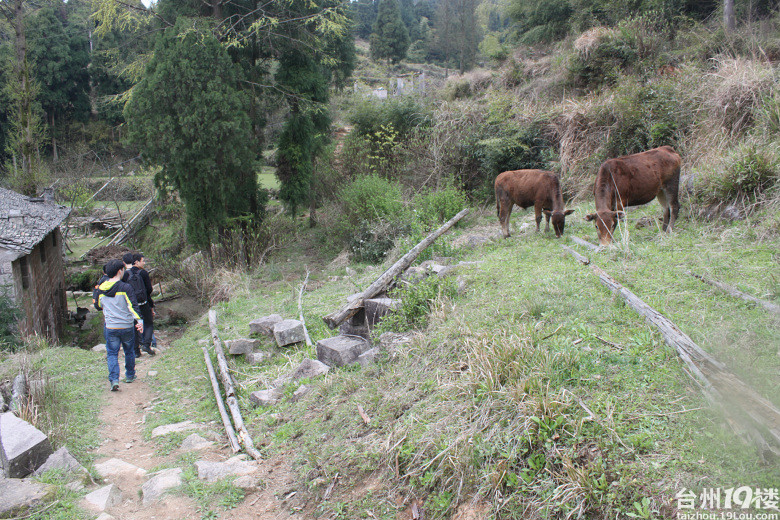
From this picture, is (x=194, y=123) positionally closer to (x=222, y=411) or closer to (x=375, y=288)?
(x=375, y=288)

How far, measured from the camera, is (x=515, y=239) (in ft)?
31.3

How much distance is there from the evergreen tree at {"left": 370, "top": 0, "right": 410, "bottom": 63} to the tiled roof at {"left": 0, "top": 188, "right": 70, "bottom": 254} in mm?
39009

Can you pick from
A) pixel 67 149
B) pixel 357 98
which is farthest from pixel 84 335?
pixel 67 149

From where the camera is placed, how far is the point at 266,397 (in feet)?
20.1

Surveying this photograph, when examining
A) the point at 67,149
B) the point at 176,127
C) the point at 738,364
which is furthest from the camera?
the point at 67,149

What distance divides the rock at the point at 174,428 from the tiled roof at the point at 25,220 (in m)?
6.88

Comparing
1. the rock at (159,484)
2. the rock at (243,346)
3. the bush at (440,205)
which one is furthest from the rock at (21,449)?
Answer: the bush at (440,205)

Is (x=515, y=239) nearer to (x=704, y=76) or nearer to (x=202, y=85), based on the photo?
(x=704, y=76)

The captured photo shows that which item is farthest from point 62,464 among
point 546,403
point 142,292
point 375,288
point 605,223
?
point 605,223

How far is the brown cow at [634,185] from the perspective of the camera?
7621mm

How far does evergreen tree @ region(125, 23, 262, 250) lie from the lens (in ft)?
43.7

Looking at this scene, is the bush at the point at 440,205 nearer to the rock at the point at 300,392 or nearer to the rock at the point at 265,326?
the rock at the point at 265,326

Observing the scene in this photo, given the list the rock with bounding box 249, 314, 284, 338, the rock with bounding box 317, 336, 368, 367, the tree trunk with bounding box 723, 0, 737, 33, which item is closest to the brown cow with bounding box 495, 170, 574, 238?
the rock with bounding box 317, 336, 368, 367

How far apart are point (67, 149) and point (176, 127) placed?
22366mm
